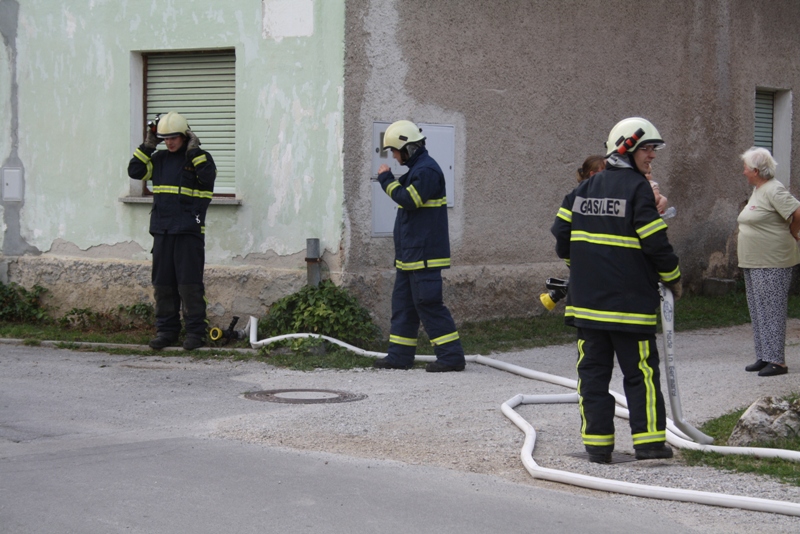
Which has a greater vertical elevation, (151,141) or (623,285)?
(151,141)

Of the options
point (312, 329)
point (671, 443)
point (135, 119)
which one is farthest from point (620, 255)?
point (135, 119)

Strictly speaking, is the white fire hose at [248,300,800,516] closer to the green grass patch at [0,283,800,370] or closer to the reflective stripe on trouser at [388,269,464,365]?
the reflective stripe on trouser at [388,269,464,365]

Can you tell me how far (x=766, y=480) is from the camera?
5.22 metres

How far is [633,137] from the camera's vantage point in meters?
5.57

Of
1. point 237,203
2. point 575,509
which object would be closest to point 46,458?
point 575,509

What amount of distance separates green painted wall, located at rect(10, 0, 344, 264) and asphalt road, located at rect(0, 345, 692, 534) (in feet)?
11.7

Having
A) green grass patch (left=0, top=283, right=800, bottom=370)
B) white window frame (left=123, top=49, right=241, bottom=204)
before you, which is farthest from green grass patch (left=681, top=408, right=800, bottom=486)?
white window frame (left=123, top=49, right=241, bottom=204)

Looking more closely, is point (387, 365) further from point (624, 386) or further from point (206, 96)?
point (206, 96)

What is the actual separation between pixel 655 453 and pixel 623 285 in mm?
929

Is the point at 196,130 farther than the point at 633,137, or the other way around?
the point at 196,130

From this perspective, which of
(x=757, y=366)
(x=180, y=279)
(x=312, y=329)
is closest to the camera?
(x=757, y=366)

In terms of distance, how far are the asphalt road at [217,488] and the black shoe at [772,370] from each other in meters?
3.74

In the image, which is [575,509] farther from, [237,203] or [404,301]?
[237,203]

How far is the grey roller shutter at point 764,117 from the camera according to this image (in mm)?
14898
